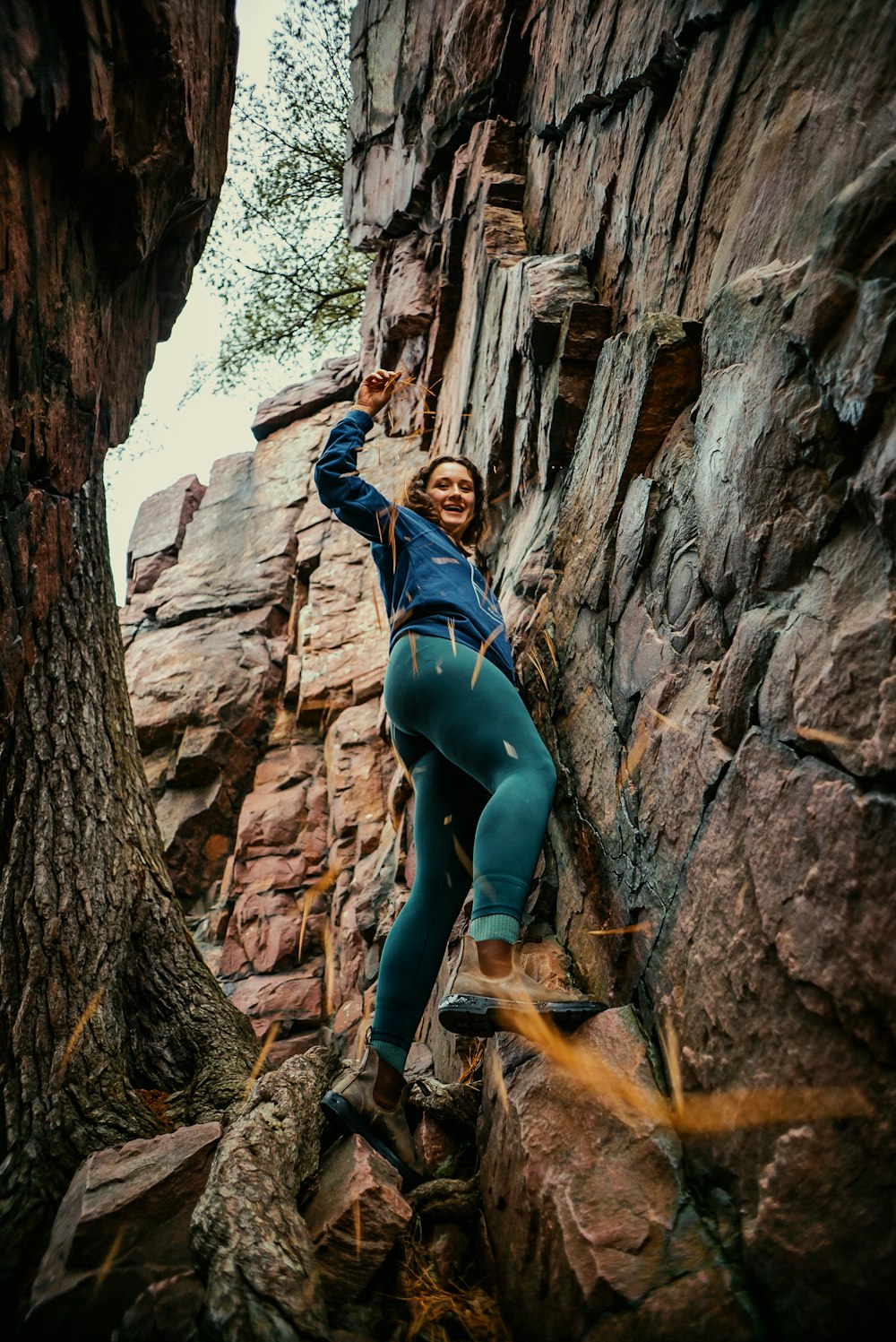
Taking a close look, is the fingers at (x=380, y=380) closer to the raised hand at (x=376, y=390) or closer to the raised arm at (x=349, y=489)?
the raised hand at (x=376, y=390)

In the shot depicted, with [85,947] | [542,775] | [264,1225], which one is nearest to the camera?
[264,1225]

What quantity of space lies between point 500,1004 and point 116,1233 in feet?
3.76

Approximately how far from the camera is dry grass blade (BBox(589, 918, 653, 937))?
215 centimetres

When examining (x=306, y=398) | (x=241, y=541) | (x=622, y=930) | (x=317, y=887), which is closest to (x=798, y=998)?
(x=622, y=930)

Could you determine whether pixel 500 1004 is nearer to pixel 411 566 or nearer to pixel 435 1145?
pixel 435 1145

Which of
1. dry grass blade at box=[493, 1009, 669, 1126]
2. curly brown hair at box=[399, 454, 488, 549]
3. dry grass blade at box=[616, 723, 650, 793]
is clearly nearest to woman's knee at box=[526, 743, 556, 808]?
dry grass blade at box=[616, 723, 650, 793]

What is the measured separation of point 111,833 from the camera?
3.22 meters

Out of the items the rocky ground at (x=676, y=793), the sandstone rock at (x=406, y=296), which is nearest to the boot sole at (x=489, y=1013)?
the rocky ground at (x=676, y=793)

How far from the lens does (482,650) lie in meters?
2.65

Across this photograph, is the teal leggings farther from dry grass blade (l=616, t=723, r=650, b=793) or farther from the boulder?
the boulder

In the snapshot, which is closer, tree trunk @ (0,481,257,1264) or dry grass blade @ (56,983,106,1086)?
tree trunk @ (0,481,257,1264)

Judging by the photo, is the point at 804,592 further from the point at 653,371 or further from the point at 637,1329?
the point at 637,1329

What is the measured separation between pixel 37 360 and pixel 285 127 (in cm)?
944

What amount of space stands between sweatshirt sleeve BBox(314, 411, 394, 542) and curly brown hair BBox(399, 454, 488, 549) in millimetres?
312
